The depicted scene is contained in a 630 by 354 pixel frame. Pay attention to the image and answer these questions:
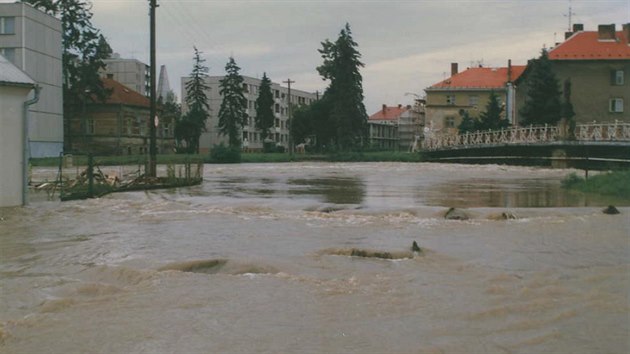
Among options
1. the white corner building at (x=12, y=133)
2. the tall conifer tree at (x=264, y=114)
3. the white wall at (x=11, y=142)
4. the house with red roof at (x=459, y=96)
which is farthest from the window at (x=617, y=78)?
the tall conifer tree at (x=264, y=114)

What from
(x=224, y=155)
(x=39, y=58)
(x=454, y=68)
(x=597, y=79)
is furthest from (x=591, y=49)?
(x=39, y=58)

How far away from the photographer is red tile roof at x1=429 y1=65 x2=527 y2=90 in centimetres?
9638

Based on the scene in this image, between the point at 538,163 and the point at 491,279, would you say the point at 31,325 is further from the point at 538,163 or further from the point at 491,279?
the point at 538,163

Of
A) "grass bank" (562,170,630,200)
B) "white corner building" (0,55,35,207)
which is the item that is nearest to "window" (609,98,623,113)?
"grass bank" (562,170,630,200)

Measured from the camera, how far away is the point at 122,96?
268 ft

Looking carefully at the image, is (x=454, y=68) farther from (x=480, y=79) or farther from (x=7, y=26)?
(x=7, y=26)

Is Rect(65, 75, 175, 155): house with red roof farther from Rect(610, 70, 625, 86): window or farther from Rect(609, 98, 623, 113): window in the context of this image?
Rect(610, 70, 625, 86): window

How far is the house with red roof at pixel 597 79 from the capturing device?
65.7 meters

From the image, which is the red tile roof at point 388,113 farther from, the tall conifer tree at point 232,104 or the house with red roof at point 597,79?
the house with red roof at point 597,79

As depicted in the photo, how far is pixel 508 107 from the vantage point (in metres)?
89.3

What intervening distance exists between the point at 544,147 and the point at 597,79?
1977 centimetres

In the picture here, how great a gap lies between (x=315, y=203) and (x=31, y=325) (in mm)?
12901

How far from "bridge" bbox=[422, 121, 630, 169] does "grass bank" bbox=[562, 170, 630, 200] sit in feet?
37.2

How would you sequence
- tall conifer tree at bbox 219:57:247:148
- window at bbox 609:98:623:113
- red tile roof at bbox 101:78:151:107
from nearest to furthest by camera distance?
1. window at bbox 609:98:623:113
2. red tile roof at bbox 101:78:151:107
3. tall conifer tree at bbox 219:57:247:148
